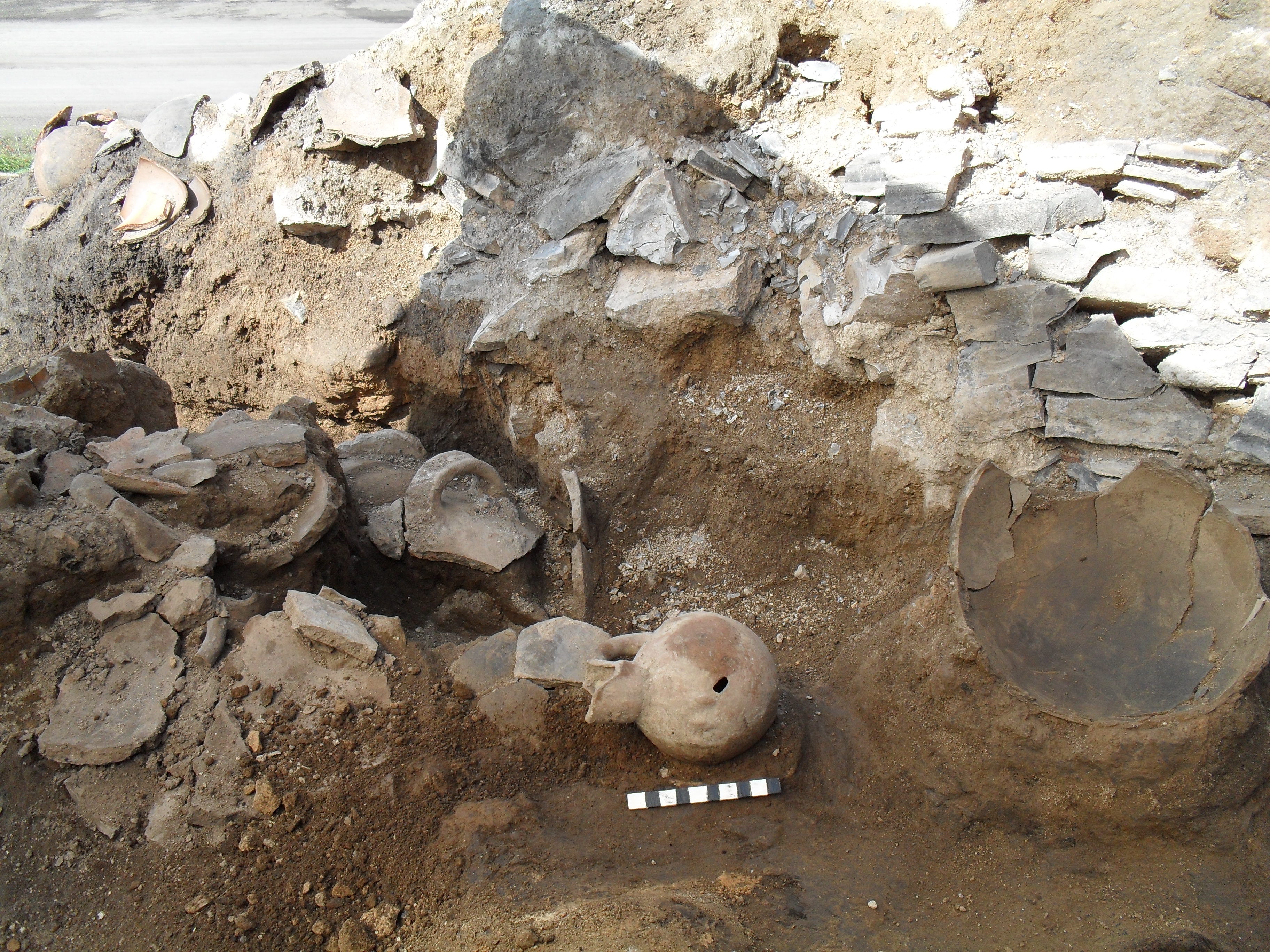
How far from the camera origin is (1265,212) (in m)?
2.86

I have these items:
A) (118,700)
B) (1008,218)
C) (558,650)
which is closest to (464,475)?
(558,650)

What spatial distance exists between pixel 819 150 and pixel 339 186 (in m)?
2.77

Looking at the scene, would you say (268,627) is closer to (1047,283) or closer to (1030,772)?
(1030,772)

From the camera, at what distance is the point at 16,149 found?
6977 mm

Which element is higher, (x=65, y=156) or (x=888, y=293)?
(x=888, y=293)

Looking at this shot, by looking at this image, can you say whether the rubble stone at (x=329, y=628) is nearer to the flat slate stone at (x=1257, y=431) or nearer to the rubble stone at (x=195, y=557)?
the rubble stone at (x=195, y=557)

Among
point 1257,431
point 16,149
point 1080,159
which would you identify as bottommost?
point 16,149

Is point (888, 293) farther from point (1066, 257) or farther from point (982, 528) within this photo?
point (982, 528)

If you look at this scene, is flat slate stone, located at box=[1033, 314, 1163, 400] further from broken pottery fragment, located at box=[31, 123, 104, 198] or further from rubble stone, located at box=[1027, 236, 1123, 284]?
broken pottery fragment, located at box=[31, 123, 104, 198]

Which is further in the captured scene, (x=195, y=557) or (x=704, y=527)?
(x=704, y=527)

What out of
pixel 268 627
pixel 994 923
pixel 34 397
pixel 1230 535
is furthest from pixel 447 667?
pixel 1230 535

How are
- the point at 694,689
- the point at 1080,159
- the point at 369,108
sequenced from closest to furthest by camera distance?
the point at 694,689 → the point at 1080,159 → the point at 369,108

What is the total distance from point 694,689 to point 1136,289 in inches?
84.9

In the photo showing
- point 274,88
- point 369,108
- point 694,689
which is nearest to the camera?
point 694,689
